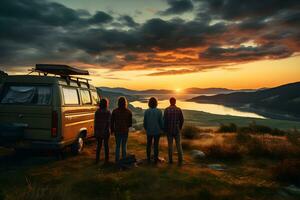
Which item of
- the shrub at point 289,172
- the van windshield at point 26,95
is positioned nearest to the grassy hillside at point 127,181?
the shrub at point 289,172

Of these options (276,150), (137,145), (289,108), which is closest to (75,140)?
(137,145)

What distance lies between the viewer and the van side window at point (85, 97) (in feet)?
31.8

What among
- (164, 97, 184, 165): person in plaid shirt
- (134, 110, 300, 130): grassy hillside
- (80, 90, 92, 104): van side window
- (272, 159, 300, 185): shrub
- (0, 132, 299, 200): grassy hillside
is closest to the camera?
(0, 132, 299, 200): grassy hillside

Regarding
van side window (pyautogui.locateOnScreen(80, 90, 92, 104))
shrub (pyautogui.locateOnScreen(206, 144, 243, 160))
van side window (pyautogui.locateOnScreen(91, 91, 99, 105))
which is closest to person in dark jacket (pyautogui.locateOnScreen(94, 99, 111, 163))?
van side window (pyautogui.locateOnScreen(80, 90, 92, 104))

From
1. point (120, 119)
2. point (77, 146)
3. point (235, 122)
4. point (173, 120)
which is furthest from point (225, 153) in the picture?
point (235, 122)

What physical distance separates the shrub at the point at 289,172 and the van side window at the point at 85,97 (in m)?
7.00

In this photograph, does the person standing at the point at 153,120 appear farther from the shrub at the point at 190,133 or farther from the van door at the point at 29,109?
the shrub at the point at 190,133

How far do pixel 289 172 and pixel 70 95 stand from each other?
703 cm

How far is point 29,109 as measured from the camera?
24.3 ft

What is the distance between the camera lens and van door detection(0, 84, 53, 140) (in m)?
7.33

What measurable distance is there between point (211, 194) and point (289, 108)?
5069 inches

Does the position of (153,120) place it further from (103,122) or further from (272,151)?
Result: (272,151)

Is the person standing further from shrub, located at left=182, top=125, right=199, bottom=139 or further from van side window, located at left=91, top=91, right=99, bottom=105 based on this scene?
shrub, located at left=182, top=125, right=199, bottom=139

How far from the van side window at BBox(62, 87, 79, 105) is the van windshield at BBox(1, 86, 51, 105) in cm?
56
